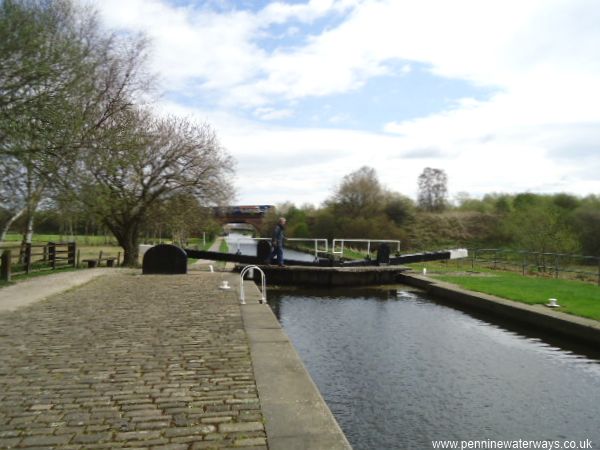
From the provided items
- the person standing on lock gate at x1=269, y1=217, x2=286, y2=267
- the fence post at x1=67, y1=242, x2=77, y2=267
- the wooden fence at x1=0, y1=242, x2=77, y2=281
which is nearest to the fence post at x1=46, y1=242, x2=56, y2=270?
the wooden fence at x1=0, y1=242, x2=77, y2=281

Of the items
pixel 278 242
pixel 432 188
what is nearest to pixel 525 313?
pixel 278 242

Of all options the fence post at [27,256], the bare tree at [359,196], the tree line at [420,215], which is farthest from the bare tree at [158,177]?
the bare tree at [359,196]

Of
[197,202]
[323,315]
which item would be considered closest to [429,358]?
[323,315]

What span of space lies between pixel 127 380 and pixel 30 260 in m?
14.7

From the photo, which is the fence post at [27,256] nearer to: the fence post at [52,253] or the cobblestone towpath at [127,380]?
the fence post at [52,253]

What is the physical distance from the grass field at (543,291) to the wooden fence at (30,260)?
14.0m

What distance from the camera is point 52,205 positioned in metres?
19.4

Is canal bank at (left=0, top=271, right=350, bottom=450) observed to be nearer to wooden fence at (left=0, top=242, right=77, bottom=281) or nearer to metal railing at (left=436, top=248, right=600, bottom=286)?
wooden fence at (left=0, top=242, right=77, bottom=281)

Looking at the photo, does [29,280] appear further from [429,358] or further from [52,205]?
[429,358]

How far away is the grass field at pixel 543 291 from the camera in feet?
37.7

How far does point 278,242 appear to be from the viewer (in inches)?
762

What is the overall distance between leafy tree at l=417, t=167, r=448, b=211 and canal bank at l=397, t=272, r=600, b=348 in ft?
176

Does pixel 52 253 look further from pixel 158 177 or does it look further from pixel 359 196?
pixel 359 196

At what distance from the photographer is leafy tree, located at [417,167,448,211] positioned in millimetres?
69363
